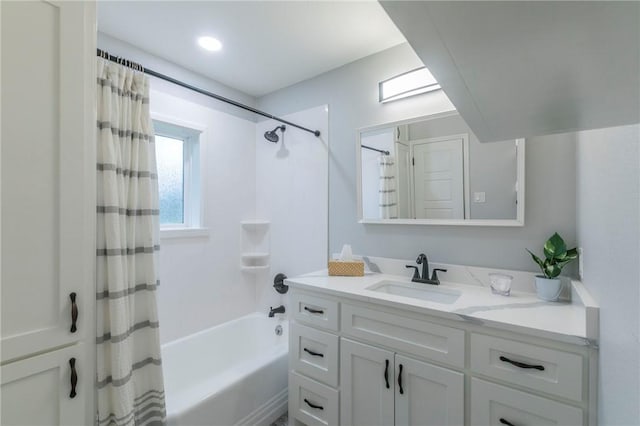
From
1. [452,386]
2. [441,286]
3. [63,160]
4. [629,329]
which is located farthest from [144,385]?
[629,329]

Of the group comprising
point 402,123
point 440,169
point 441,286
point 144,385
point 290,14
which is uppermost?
point 290,14

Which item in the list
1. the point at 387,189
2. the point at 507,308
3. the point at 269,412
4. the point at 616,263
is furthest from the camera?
the point at 387,189

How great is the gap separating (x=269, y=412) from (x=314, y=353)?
1.97ft

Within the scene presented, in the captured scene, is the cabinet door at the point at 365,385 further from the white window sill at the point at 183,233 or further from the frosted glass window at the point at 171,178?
the frosted glass window at the point at 171,178

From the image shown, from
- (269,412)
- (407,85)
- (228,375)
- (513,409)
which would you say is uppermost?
(407,85)

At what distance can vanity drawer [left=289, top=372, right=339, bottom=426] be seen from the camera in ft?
5.10

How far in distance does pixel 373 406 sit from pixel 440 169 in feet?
4.50

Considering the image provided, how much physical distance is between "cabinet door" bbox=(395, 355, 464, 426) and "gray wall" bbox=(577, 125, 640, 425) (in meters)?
0.46

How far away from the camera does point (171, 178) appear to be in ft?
7.47

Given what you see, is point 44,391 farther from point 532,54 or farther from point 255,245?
point 255,245

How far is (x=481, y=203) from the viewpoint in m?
1.59

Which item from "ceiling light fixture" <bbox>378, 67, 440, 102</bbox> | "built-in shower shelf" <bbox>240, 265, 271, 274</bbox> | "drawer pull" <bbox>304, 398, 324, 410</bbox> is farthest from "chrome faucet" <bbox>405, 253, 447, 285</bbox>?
"built-in shower shelf" <bbox>240, 265, 271, 274</bbox>

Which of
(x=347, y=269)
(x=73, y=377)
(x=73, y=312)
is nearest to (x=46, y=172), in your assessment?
(x=73, y=312)

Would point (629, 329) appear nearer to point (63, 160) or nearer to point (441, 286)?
point (441, 286)
